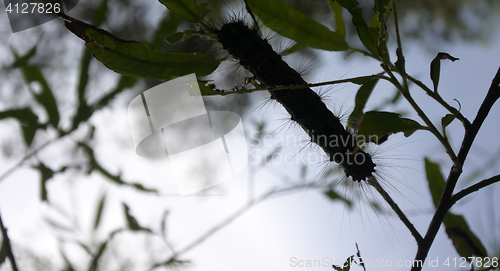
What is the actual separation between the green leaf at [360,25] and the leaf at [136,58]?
5.2 inches

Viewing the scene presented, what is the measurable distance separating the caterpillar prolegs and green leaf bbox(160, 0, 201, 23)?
0.03 metres

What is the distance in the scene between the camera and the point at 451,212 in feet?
1.25

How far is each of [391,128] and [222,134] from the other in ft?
1.17

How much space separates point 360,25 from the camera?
0.28 metres

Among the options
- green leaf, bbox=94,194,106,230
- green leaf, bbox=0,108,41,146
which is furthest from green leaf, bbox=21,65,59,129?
green leaf, bbox=94,194,106,230

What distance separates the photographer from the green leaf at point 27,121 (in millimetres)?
537

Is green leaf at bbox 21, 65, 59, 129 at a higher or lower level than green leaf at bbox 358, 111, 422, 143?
higher

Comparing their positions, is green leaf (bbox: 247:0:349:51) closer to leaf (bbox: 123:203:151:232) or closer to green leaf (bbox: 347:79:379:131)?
green leaf (bbox: 347:79:379:131)

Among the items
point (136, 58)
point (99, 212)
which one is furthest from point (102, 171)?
point (136, 58)

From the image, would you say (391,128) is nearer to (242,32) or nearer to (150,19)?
Result: (242,32)

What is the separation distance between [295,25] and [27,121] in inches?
21.7

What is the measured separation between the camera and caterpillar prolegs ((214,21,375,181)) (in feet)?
0.92

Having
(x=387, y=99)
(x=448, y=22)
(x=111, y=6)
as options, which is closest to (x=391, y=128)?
(x=387, y=99)

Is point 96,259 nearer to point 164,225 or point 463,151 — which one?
point 164,225
